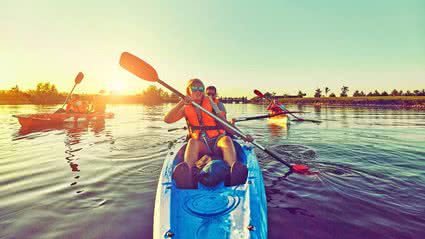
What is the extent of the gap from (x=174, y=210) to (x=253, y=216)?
3.03 ft

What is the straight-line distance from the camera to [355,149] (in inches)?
299

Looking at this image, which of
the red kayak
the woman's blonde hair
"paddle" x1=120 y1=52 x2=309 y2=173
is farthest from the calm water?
the red kayak

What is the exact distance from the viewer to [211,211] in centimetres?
257

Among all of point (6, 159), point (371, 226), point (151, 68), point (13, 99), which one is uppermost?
point (13, 99)

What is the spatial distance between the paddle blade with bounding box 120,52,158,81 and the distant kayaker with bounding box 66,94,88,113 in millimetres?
13017

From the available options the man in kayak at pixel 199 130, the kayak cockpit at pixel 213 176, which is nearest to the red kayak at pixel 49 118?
the man in kayak at pixel 199 130

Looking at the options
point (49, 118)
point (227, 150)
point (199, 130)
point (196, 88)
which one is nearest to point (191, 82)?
point (196, 88)

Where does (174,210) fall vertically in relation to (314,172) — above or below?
above

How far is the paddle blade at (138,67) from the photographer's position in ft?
15.1

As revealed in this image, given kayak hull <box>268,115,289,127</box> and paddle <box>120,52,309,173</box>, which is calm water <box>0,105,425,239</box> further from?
kayak hull <box>268,115,289,127</box>

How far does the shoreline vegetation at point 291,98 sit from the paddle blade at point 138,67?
14.4 metres

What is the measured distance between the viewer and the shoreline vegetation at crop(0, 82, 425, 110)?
47844 mm

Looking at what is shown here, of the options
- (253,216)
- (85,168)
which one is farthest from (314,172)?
(85,168)

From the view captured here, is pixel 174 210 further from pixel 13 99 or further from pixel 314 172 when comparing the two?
pixel 13 99
